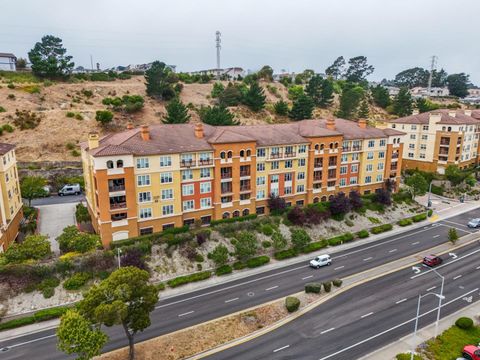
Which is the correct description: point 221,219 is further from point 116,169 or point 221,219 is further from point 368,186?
point 368,186

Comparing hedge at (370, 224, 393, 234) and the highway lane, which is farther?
hedge at (370, 224, 393, 234)

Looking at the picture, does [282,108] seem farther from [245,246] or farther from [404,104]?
[245,246]

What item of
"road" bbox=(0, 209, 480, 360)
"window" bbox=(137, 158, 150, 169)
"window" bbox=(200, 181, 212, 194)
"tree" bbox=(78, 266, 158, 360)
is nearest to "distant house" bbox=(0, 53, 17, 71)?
"window" bbox=(137, 158, 150, 169)

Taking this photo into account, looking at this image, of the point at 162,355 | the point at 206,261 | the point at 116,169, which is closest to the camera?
the point at 162,355

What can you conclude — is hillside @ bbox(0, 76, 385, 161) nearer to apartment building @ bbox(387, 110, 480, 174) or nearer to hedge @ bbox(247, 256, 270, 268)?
apartment building @ bbox(387, 110, 480, 174)

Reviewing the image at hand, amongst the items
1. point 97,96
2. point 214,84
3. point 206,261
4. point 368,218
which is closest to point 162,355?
point 206,261

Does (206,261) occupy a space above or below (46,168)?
below
